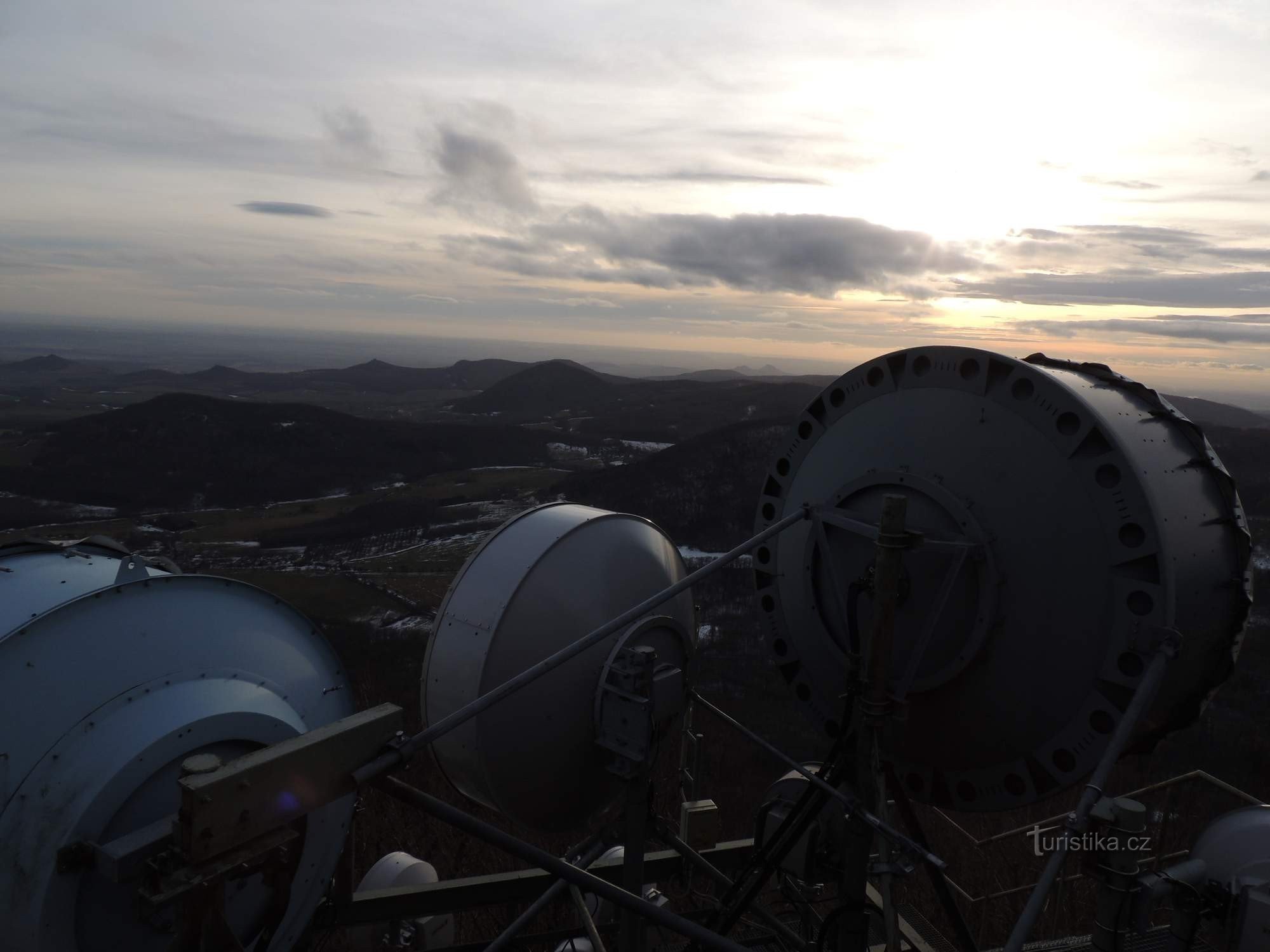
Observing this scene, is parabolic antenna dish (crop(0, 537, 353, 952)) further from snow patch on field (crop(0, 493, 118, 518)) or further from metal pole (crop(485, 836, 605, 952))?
snow patch on field (crop(0, 493, 118, 518))

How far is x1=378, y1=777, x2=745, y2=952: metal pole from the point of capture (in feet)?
14.3

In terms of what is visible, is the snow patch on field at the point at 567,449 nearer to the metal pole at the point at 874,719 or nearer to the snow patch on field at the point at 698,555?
the snow patch on field at the point at 698,555

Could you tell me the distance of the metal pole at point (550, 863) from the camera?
4.34m

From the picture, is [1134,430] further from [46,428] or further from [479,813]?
[46,428]

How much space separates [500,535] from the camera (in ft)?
21.4

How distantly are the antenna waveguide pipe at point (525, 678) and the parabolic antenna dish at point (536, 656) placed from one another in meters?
0.36

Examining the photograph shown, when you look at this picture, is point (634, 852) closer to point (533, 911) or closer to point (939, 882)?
point (533, 911)

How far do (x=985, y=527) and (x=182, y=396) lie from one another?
102989 mm

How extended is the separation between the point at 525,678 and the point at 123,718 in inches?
92.1

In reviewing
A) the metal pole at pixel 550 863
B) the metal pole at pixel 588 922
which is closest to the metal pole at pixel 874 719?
the metal pole at pixel 550 863

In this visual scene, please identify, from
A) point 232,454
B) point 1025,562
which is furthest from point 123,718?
point 232,454

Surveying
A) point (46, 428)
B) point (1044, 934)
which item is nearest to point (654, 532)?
point (1044, 934)

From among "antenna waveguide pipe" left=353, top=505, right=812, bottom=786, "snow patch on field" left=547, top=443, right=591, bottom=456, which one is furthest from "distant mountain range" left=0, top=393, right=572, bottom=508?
"antenna waveguide pipe" left=353, top=505, right=812, bottom=786

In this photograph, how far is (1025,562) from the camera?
5238 millimetres
